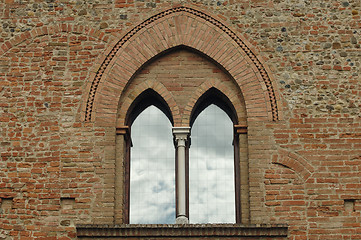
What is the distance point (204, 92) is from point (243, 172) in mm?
1691

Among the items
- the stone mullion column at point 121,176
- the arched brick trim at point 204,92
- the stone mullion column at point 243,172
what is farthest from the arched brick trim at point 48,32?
the stone mullion column at point 243,172

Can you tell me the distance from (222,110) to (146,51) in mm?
1818

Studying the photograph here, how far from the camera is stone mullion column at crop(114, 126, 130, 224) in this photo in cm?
1366

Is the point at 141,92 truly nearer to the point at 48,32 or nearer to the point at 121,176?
the point at 121,176

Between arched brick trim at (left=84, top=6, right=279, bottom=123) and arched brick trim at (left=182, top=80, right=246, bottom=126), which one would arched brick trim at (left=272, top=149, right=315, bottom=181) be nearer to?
arched brick trim at (left=84, top=6, right=279, bottom=123)

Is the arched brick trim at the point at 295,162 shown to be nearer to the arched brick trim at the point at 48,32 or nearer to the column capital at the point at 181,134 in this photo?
the column capital at the point at 181,134

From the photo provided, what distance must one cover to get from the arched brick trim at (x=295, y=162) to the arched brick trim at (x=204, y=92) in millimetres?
1053

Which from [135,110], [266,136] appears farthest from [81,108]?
[266,136]

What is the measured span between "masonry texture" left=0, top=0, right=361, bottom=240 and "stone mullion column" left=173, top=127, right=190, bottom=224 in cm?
24

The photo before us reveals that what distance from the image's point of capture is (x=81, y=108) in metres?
14.2

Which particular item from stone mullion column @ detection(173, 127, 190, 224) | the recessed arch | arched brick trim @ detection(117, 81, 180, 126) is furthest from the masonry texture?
stone mullion column @ detection(173, 127, 190, 224)

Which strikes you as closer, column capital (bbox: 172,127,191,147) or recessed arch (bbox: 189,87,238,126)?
column capital (bbox: 172,127,191,147)

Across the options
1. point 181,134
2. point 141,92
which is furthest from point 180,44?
point 181,134

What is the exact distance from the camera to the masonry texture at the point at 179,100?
43.9 ft
